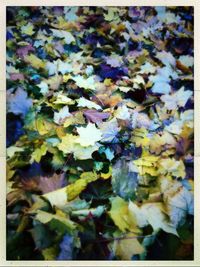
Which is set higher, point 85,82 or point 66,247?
point 85,82

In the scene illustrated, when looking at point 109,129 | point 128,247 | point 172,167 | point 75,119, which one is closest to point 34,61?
point 75,119

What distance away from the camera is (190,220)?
4.66 ft

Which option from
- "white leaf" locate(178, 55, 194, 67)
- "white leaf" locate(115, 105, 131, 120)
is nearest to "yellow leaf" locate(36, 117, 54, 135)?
"white leaf" locate(115, 105, 131, 120)

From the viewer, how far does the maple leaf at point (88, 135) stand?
1.43 metres

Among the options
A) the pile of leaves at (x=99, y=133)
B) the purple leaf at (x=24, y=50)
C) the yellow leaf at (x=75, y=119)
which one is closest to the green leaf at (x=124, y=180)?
the pile of leaves at (x=99, y=133)

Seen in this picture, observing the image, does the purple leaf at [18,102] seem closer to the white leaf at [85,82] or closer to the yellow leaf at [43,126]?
the yellow leaf at [43,126]

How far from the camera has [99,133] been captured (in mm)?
1434

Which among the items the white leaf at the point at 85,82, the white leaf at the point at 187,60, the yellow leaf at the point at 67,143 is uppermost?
the white leaf at the point at 187,60

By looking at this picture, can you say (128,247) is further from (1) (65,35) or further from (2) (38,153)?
(1) (65,35)

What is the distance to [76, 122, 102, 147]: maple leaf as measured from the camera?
143 centimetres

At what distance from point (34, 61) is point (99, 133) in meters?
0.37

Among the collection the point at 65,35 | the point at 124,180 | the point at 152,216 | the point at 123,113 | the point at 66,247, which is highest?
the point at 65,35

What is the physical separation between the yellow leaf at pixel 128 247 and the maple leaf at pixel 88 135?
14.7 inches

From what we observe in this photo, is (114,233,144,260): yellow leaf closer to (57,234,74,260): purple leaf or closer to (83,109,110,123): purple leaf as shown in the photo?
(57,234,74,260): purple leaf
